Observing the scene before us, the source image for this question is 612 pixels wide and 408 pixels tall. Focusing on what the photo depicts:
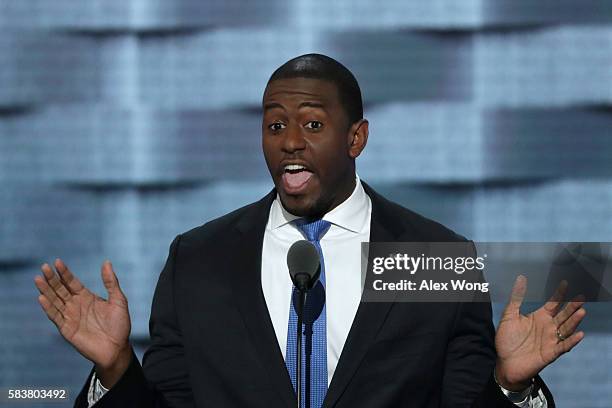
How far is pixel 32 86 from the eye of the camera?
3725 millimetres

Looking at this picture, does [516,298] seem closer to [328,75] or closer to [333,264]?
[333,264]

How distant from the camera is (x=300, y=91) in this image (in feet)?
9.01

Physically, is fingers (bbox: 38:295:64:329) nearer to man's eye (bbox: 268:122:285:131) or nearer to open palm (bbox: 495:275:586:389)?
man's eye (bbox: 268:122:285:131)

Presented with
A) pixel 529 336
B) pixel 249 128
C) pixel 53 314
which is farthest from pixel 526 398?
pixel 249 128

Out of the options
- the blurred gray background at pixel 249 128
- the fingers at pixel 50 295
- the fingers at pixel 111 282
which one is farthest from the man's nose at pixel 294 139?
the blurred gray background at pixel 249 128

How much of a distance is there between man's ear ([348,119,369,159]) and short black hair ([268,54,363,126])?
0.05 ft

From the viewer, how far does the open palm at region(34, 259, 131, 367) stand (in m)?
2.46

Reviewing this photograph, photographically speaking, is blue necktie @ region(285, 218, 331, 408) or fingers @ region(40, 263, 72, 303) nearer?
fingers @ region(40, 263, 72, 303)

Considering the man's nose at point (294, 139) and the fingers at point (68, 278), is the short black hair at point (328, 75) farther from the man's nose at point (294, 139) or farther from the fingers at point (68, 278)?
the fingers at point (68, 278)

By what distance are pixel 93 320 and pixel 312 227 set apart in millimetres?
644

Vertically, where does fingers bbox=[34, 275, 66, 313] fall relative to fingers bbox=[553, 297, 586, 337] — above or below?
above

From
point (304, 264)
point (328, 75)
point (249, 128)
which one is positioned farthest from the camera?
point (249, 128)

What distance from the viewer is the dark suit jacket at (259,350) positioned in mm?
2604

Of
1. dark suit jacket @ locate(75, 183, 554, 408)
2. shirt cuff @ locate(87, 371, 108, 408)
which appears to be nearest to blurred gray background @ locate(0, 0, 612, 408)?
dark suit jacket @ locate(75, 183, 554, 408)
